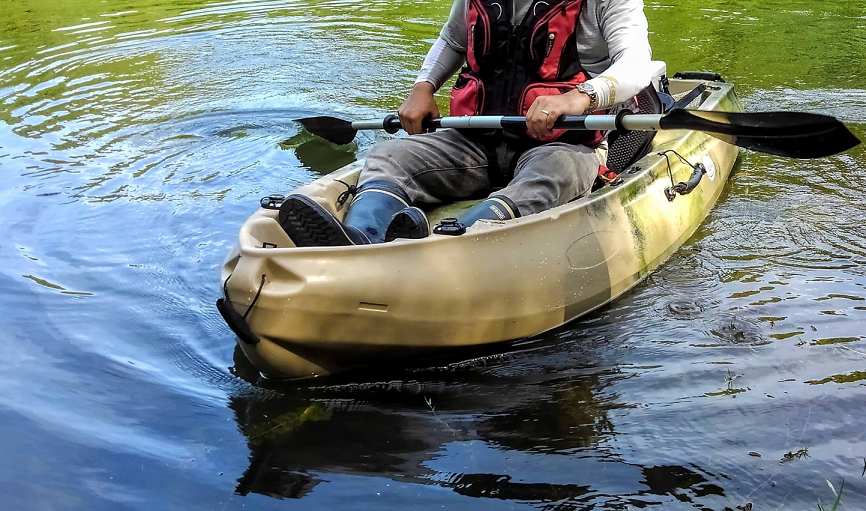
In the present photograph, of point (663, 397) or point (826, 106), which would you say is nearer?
point (663, 397)

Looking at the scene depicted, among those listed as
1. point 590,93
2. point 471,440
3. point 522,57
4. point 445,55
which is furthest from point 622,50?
point 471,440

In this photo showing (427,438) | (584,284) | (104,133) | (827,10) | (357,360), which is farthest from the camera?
(827,10)

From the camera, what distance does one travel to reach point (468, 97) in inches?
143

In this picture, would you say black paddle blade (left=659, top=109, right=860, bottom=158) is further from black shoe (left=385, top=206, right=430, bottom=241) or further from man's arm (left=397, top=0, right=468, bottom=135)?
man's arm (left=397, top=0, right=468, bottom=135)

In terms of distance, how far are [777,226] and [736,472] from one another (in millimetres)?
2201

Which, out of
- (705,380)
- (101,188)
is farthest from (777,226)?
(101,188)

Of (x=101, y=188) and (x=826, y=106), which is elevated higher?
(x=101, y=188)

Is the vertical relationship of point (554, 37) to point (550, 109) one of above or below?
above

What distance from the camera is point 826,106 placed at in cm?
606

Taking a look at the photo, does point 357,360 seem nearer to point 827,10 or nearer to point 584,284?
point 584,284

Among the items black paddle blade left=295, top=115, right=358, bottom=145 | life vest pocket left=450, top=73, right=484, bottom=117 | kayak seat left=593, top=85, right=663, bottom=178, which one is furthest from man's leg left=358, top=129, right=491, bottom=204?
black paddle blade left=295, top=115, right=358, bottom=145

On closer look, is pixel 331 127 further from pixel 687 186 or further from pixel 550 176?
pixel 687 186

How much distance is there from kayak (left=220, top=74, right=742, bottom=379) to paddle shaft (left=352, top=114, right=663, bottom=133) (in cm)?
30

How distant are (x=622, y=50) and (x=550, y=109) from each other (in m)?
0.44
